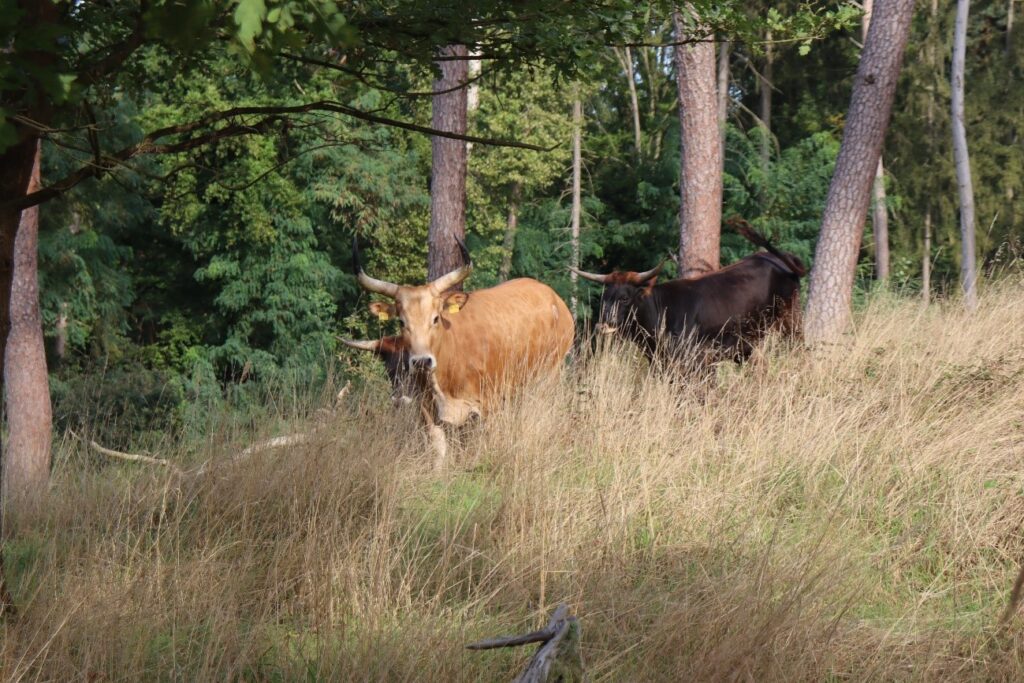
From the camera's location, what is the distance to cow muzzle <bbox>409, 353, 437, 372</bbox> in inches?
305

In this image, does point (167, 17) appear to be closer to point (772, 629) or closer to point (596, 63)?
point (596, 63)

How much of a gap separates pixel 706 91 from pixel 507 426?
516cm

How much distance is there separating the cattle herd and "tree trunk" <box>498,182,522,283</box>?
49.2ft

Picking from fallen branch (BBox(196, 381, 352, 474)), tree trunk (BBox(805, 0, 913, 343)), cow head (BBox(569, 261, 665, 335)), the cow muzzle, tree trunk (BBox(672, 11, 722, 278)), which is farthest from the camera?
tree trunk (BBox(805, 0, 913, 343))

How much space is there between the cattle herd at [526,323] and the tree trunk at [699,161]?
2.87 ft

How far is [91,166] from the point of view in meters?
3.81

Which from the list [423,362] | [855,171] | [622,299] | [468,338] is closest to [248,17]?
[423,362]

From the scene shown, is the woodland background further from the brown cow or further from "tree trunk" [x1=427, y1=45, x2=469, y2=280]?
the brown cow

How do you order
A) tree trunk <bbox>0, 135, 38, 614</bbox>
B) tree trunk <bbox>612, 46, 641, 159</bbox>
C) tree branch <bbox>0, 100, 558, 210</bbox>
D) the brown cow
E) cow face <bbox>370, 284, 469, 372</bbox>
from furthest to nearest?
1. tree trunk <bbox>612, 46, 641, 159</bbox>
2. the brown cow
3. cow face <bbox>370, 284, 469, 372</bbox>
4. tree trunk <bbox>0, 135, 38, 614</bbox>
5. tree branch <bbox>0, 100, 558, 210</bbox>

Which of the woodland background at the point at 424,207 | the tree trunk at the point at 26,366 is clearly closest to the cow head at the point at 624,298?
the tree trunk at the point at 26,366

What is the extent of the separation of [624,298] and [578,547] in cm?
497

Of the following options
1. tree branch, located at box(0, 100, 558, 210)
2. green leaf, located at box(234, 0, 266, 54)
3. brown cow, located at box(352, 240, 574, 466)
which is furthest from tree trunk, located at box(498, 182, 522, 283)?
green leaf, located at box(234, 0, 266, 54)

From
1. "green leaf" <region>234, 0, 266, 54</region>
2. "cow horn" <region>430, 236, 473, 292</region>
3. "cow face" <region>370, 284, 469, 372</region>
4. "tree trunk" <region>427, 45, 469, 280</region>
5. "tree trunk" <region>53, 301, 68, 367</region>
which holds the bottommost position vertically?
"tree trunk" <region>53, 301, 68, 367</region>

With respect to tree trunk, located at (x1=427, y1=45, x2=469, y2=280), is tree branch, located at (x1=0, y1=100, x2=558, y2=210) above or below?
above
